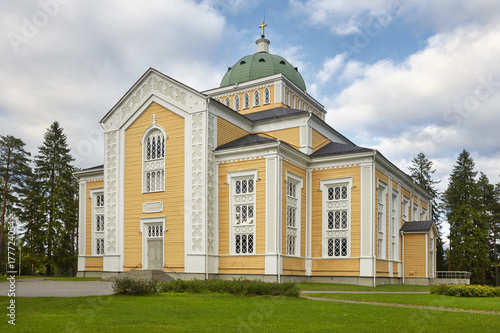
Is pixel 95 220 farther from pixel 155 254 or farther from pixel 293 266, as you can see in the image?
pixel 293 266

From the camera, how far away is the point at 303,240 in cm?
3072

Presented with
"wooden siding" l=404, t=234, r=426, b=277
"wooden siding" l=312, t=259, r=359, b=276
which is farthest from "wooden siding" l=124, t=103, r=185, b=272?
"wooden siding" l=404, t=234, r=426, b=277

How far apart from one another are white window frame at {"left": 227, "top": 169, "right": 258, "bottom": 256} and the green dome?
13.8m

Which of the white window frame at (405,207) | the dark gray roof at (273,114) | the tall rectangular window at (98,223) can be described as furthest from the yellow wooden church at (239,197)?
the white window frame at (405,207)

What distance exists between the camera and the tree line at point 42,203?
43781 mm

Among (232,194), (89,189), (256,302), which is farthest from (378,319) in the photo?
(89,189)

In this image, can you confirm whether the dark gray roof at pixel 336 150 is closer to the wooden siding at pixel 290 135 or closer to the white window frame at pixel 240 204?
the wooden siding at pixel 290 135

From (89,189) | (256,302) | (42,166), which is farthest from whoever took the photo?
(42,166)

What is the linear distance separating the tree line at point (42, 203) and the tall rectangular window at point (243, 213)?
23750 millimetres

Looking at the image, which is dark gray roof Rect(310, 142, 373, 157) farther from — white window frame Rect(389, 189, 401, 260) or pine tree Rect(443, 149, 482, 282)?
pine tree Rect(443, 149, 482, 282)

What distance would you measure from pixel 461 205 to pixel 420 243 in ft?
63.6

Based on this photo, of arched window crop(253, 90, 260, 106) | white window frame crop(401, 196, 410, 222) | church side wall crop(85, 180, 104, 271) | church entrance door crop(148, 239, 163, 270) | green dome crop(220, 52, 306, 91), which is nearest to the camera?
church entrance door crop(148, 239, 163, 270)

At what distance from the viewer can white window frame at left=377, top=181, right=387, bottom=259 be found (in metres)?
31.6

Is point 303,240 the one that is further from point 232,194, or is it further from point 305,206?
point 232,194
